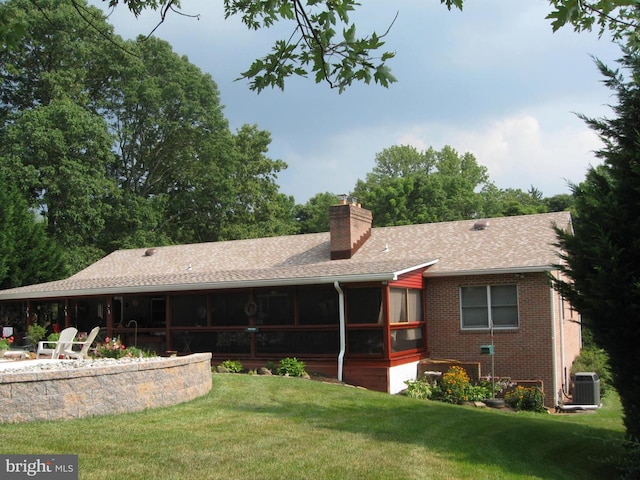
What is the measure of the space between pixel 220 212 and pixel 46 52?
1239cm

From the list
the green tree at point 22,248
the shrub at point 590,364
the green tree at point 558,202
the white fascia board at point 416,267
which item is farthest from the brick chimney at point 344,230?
the green tree at point 558,202

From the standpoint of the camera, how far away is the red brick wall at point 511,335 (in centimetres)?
1661

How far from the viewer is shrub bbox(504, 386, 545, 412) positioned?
49.2 ft

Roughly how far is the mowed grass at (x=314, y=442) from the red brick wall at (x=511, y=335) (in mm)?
4852

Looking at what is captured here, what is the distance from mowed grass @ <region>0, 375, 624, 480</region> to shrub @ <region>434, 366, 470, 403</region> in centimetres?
287

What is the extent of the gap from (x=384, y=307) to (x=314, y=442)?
787 cm

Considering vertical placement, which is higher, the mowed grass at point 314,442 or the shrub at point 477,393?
the mowed grass at point 314,442

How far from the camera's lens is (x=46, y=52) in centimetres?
3372

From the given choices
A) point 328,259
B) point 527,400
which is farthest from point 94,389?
point 328,259

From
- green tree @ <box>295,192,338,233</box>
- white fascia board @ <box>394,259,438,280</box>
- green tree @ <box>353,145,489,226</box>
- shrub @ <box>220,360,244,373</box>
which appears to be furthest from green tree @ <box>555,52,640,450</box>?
green tree @ <box>295,192,338,233</box>

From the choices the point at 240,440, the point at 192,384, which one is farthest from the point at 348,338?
the point at 240,440

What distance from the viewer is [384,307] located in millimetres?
15930

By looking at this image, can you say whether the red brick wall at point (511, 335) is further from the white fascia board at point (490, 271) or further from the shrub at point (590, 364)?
the shrub at point (590, 364)

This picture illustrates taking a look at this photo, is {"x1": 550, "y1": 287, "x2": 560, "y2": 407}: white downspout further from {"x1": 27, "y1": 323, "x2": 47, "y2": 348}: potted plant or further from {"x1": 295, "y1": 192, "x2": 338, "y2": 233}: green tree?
{"x1": 295, "y1": 192, "x2": 338, "y2": 233}: green tree
